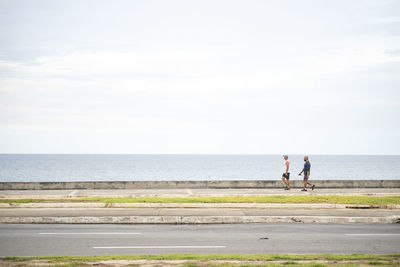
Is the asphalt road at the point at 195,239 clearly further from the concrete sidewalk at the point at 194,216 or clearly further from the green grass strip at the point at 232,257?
the green grass strip at the point at 232,257

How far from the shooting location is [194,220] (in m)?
14.0

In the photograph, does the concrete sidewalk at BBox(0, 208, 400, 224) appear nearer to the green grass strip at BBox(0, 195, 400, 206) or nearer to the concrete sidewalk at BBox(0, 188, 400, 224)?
the concrete sidewalk at BBox(0, 188, 400, 224)

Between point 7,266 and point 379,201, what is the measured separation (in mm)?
13720

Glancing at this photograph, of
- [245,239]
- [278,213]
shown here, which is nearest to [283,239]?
[245,239]

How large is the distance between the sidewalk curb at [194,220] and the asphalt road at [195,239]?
0.48 m

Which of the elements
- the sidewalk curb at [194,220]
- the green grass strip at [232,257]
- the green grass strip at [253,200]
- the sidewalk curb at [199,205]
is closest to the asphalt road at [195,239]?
the sidewalk curb at [194,220]

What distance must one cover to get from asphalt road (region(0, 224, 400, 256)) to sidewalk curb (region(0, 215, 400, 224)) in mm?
476

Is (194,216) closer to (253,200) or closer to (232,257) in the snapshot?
(253,200)

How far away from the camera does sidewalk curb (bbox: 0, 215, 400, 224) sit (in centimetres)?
1395

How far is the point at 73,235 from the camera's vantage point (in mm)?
11789

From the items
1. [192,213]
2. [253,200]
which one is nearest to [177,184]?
[253,200]

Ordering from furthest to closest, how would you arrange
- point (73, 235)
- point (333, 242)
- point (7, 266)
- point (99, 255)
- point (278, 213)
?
point (278, 213)
point (73, 235)
point (333, 242)
point (99, 255)
point (7, 266)

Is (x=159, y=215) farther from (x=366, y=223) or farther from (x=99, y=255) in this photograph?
(x=366, y=223)

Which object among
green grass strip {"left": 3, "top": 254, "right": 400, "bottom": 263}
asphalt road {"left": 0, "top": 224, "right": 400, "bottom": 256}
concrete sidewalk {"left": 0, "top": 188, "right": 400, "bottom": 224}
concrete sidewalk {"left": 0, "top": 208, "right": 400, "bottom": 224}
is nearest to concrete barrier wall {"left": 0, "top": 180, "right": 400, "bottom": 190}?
concrete sidewalk {"left": 0, "top": 188, "right": 400, "bottom": 224}
